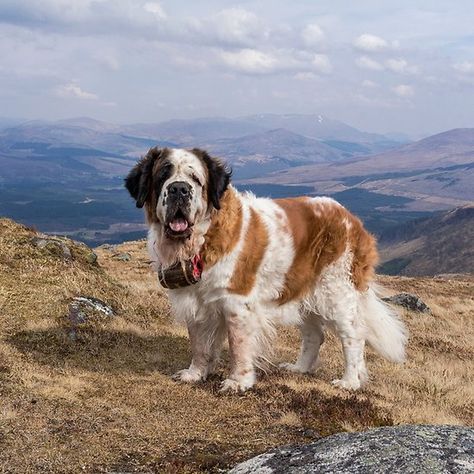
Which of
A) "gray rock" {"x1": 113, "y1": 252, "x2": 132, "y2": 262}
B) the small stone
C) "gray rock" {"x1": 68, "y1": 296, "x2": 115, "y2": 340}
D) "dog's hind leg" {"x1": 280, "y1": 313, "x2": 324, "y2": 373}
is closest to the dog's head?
"dog's hind leg" {"x1": 280, "y1": 313, "x2": 324, "y2": 373}

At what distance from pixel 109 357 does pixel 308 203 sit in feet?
13.1

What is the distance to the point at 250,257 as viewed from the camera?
808 centimetres

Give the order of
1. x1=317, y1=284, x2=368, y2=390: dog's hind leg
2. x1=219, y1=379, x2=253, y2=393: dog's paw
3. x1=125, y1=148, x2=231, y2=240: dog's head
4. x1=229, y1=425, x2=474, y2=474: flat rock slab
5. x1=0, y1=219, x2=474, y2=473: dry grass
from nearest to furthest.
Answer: x1=229, y1=425, x2=474, y2=474: flat rock slab < x1=0, y1=219, x2=474, y2=473: dry grass < x1=125, y1=148, x2=231, y2=240: dog's head < x1=219, y1=379, x2=253, y2=393: dog's paw < x1=317, y1=284, x2=368, y2=390: dog's hind leg

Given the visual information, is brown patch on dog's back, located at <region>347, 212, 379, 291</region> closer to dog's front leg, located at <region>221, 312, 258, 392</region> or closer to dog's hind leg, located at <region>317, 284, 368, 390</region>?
dog's hind leg, located at <region>317, 284, 368, 390</region>

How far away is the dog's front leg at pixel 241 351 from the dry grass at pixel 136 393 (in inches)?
9.8

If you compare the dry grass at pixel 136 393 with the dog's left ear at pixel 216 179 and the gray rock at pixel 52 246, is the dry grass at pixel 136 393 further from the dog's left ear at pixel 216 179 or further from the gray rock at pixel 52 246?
the dog's left ear at pixel 216 179

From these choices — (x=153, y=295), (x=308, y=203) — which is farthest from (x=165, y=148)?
(x=153, y=295)

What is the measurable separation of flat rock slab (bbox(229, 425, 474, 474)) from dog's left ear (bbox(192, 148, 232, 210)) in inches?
143

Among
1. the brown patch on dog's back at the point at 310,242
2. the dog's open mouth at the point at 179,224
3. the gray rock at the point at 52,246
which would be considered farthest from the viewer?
the gray rock at the point at 52,246

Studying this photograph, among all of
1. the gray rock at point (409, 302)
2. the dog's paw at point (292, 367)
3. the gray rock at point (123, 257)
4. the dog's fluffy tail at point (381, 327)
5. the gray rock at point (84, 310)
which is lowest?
the gray rock at point (123, 257)

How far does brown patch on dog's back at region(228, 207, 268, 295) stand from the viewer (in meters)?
8.00

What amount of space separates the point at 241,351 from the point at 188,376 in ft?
2.95

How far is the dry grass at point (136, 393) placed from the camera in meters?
5.93

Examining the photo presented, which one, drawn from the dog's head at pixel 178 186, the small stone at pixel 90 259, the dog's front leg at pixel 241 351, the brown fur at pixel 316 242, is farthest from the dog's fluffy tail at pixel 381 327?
the small stone at pixel 90 259
